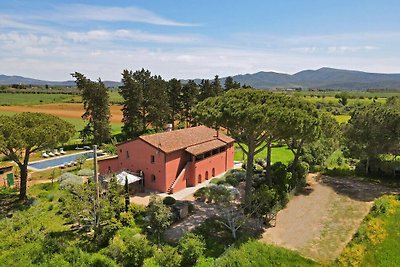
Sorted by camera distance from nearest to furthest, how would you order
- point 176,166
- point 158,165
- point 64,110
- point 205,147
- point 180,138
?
point 158,165, point 176,166, point 180,138, point 205,147, point 64,110

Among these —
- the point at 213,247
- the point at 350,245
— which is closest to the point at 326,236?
the point at 350,245

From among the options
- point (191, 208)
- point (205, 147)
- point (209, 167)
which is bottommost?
point (191, 208)

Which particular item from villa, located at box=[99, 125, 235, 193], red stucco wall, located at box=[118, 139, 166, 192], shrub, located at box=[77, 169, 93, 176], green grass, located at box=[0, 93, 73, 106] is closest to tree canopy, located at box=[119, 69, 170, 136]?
shrub, located at box=[77, 169, 93, 176]

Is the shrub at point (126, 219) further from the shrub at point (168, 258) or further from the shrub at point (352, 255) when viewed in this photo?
the shrub at point (352, 255)

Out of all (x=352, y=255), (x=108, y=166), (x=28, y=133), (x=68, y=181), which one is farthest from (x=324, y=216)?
(x=28, y=133)

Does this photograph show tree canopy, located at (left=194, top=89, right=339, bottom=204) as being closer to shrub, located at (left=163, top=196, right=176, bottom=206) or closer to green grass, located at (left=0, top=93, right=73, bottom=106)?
shrub, located at (left=163, top=196, right=176, bottom=206)

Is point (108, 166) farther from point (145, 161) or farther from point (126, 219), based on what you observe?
point (126, 219)
